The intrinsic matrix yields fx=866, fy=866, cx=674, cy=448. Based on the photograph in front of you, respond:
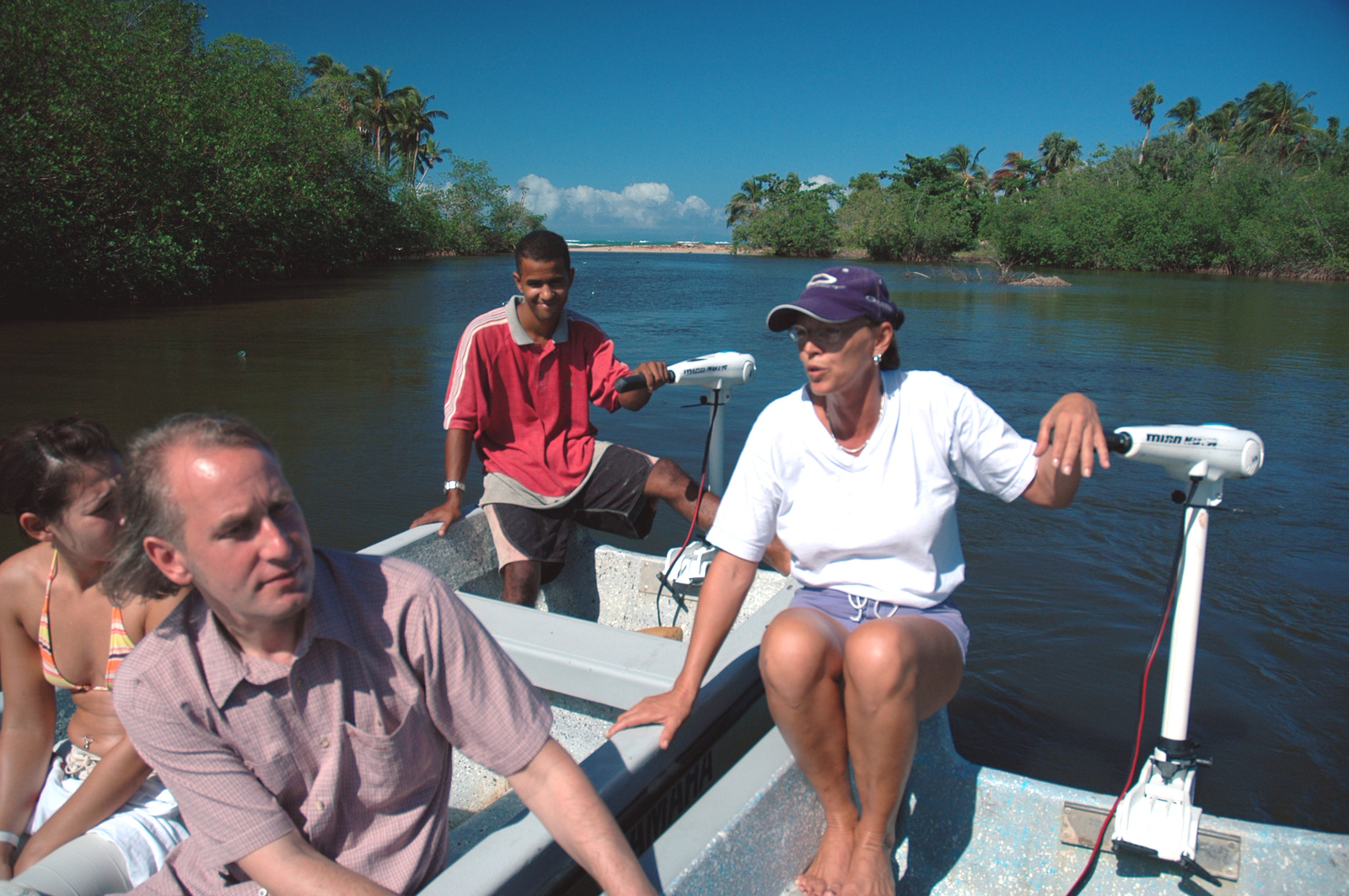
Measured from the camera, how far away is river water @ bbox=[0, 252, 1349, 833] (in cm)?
392

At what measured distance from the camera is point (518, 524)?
314cm

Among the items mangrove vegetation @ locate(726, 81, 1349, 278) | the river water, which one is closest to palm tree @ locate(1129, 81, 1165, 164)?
mangrove vegetation @ locate(726, 81, 1349, 278)

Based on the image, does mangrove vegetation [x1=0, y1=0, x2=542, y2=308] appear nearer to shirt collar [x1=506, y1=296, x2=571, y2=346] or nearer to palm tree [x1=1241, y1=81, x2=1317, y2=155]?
shirt collar [x1=506, y1=296, x2=571, y2=346]

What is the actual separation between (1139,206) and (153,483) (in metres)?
45.1

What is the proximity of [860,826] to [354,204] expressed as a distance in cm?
3275

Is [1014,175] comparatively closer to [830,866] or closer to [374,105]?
[374,105]

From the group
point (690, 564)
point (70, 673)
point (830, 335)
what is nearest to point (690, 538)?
point (690, 564)

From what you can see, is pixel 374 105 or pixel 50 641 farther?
pixel 374 105

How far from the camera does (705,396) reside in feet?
10.4

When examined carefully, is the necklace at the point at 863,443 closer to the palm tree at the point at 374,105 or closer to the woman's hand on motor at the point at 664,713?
the woman's hand on motor at the point at 664,713

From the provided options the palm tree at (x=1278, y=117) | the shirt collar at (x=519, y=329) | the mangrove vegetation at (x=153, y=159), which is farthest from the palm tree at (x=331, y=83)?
the palm tree at (x=1278, y=117)

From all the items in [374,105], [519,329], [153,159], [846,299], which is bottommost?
[519,329]

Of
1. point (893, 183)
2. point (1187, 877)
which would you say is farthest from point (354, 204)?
point (893, 183)

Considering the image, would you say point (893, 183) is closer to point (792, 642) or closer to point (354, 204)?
point (354, 204)
